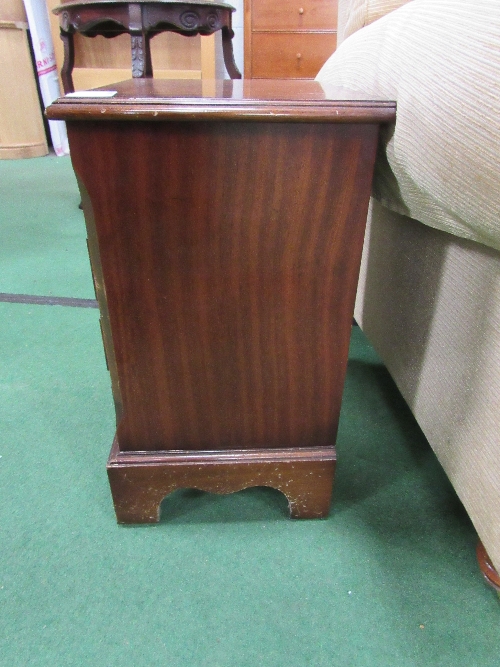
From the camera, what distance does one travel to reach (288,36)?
245 centimetres

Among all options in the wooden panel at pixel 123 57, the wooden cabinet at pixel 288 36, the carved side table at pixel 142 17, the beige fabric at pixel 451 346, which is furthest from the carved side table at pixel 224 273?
the wooden panel at pixel 123 57

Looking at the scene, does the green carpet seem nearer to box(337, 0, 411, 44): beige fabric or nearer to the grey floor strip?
the grey floor strip

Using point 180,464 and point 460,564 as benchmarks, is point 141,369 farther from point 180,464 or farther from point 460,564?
point 460,564

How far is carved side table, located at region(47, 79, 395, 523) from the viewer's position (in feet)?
1.47

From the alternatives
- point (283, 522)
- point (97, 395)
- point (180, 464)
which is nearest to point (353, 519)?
point (283, 522)

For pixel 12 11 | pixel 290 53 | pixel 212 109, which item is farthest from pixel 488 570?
pixel 12 11

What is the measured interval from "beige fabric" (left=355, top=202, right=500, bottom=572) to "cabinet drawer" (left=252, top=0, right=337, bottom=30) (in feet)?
6.95

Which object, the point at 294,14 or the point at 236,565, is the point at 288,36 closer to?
the point at 294,14

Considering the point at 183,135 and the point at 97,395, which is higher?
the point at 183,135

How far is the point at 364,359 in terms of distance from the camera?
41.2 inches

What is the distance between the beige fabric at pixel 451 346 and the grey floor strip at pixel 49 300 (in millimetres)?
780

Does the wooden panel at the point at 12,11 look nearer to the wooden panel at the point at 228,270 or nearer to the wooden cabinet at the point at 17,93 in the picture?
the wooden cabinet at the point at 17,93

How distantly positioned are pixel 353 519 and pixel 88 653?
36cm

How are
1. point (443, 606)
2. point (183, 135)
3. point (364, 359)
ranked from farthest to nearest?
point (364, 359) → point (443, 606) → point (183, 135)
